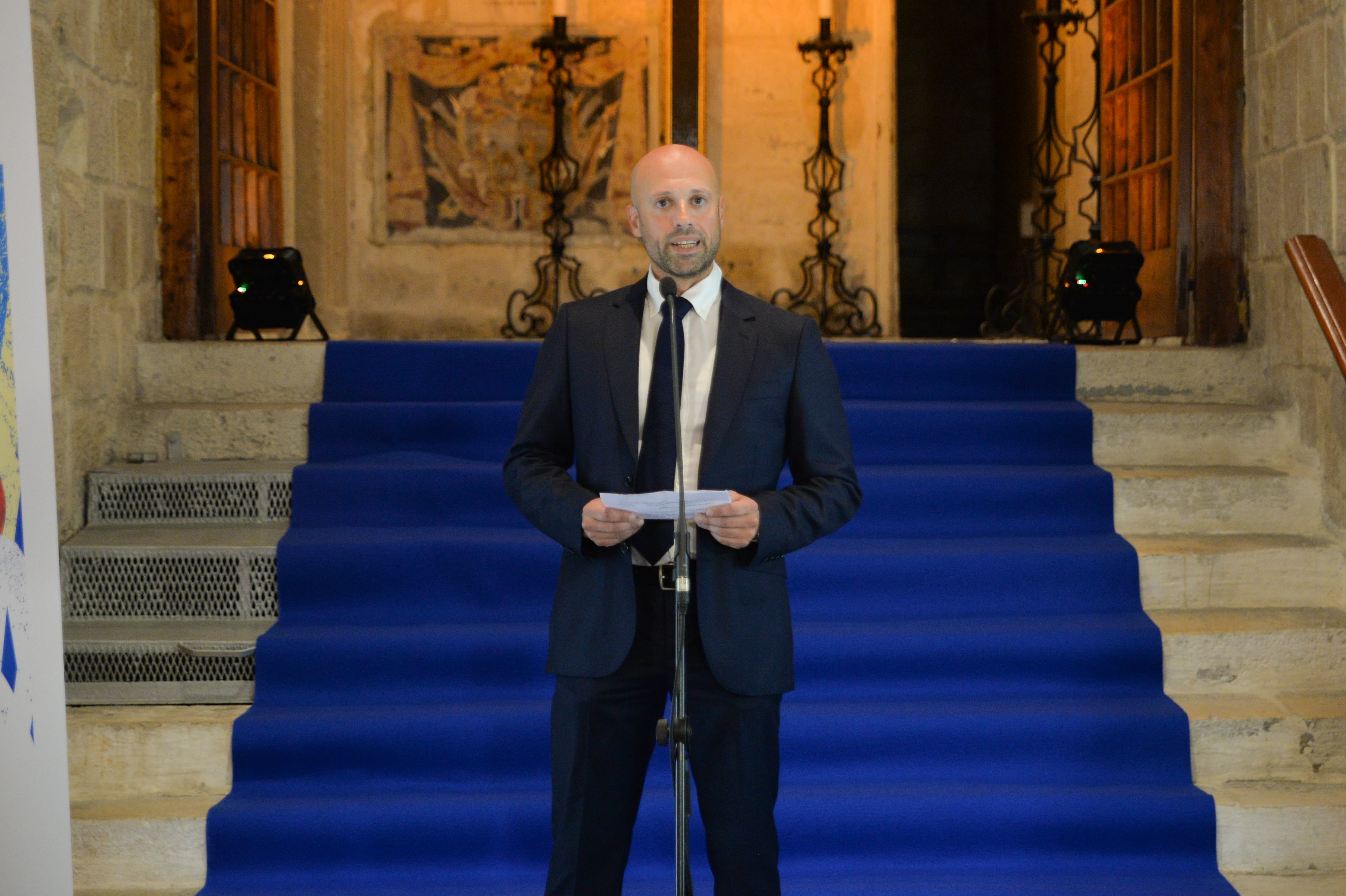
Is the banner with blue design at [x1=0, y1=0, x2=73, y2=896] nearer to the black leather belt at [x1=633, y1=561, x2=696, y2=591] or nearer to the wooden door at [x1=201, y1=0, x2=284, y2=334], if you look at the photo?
the black leather belt at [x1=633, y1=561, x2=696, y2=591]

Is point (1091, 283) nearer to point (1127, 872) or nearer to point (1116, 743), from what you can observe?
point (1116, 743)

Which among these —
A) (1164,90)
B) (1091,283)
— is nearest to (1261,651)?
(1091,283)

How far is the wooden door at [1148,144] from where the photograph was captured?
14.8 feet

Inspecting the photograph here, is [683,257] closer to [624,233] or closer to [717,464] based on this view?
[717,464]

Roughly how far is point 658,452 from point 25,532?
0.85 meters

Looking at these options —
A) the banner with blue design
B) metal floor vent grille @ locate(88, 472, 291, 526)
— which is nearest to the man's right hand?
the banner with blue design

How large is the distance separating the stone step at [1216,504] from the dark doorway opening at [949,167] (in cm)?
500

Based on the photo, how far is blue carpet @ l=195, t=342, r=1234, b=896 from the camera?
2.86 metres

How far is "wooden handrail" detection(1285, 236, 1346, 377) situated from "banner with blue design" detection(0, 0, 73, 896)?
2.45 m

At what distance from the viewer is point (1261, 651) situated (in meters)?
3.29

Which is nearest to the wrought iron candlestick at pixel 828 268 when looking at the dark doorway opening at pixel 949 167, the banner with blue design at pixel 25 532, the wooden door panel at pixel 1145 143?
the wooden door panel at pixel 1145 143

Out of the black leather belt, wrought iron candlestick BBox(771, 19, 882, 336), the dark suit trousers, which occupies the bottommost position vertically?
the dark suit trousers

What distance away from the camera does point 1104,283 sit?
4.50 m

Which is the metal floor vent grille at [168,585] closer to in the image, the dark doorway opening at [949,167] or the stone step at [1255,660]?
the stone step at [1255,660]
